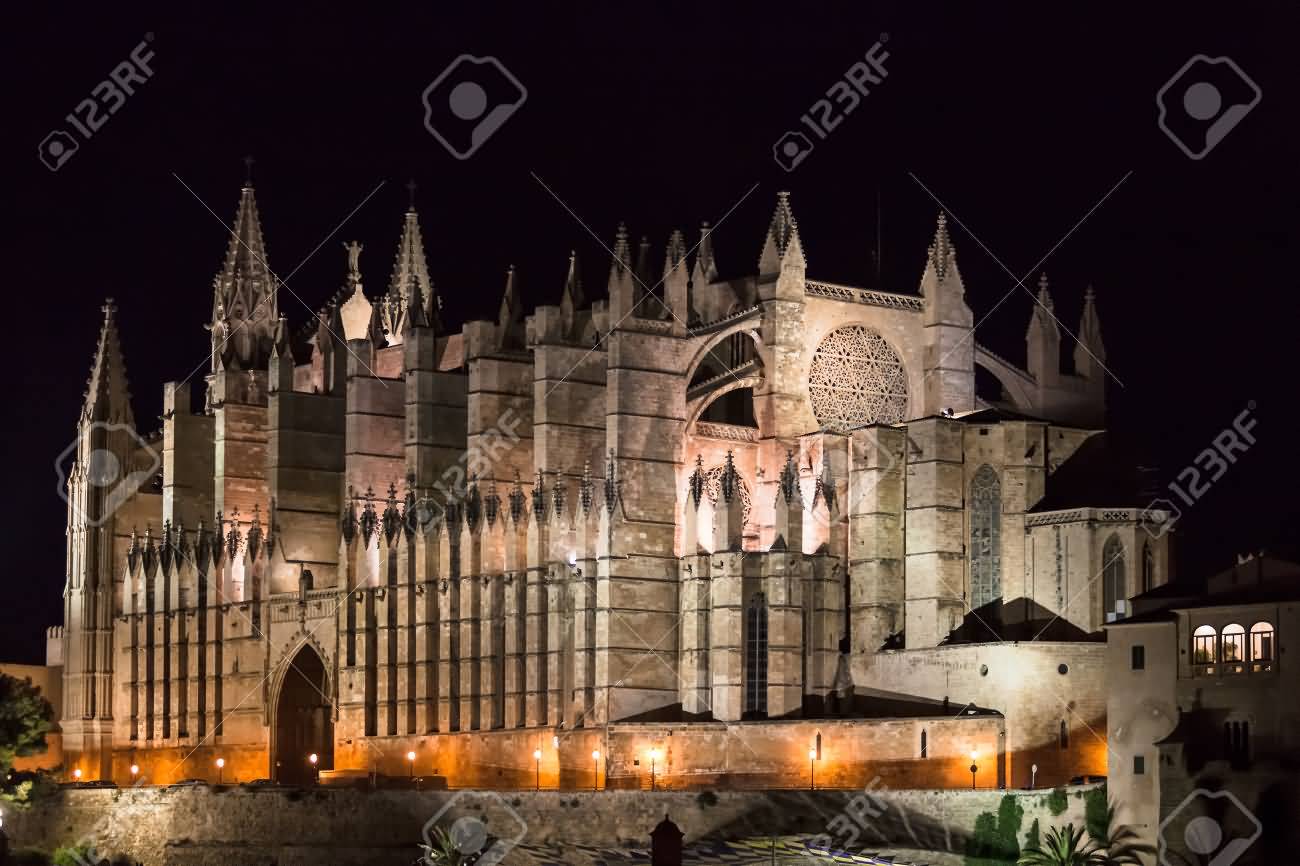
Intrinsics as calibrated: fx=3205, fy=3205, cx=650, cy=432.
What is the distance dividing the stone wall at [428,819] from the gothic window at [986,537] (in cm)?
769

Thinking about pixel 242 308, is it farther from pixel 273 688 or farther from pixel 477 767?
pixel 477 767

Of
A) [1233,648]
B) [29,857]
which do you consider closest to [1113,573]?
[1233,648]

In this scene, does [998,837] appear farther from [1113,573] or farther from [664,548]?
[664,548]

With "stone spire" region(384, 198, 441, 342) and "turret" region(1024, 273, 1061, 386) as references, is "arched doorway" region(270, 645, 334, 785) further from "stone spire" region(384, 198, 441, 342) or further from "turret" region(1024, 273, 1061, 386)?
"turret" region(1024, 273, 1061, 386)

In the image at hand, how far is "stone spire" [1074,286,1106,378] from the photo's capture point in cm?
8750

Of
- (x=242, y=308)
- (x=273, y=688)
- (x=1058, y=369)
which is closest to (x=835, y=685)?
(x=1058, y=369)

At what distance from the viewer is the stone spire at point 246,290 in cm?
10562

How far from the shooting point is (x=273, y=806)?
87.1 m

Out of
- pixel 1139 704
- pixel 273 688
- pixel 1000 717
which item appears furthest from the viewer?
pixel 273 688

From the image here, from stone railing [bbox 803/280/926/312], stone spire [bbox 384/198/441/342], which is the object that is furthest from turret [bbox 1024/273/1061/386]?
stone spire [bbox 384/198/441/342]

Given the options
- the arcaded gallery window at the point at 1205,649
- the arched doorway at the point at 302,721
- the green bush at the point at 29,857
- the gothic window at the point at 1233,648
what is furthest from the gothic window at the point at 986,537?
the green bush at the point at 29,857

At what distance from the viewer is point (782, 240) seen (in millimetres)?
85750

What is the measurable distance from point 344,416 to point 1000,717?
3036 cm

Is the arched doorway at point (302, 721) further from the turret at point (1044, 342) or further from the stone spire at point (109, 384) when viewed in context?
the turret at point (1044, 342)
